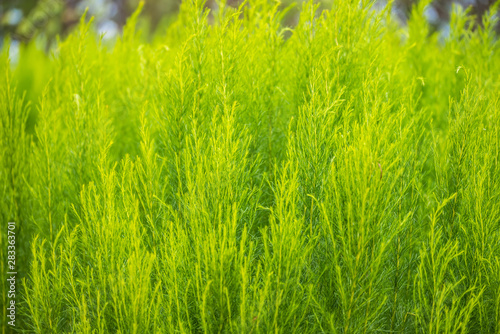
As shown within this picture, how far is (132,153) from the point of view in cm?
231

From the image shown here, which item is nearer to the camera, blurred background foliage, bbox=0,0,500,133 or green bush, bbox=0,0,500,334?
green bush, bbox=0,0,500,334

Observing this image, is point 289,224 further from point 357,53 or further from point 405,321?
point 357,53

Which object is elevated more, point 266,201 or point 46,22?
point 46,22

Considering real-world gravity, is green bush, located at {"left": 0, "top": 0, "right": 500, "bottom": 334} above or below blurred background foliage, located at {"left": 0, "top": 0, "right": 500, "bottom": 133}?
below

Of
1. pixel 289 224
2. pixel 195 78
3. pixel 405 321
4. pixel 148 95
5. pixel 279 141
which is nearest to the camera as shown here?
pixel 289 224

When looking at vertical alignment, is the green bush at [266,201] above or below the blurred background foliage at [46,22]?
below

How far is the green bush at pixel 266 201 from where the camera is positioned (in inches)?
52.0

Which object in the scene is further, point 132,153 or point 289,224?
point 132,153

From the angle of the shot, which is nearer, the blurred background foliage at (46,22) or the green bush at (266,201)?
the green bush at (266,201)

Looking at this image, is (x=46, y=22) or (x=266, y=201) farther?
(x=46, y=22)

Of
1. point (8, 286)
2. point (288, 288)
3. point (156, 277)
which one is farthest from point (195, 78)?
point (8, 286)

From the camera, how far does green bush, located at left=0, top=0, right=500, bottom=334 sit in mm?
1320

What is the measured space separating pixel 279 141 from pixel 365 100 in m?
0.53

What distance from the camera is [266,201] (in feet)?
5.67
